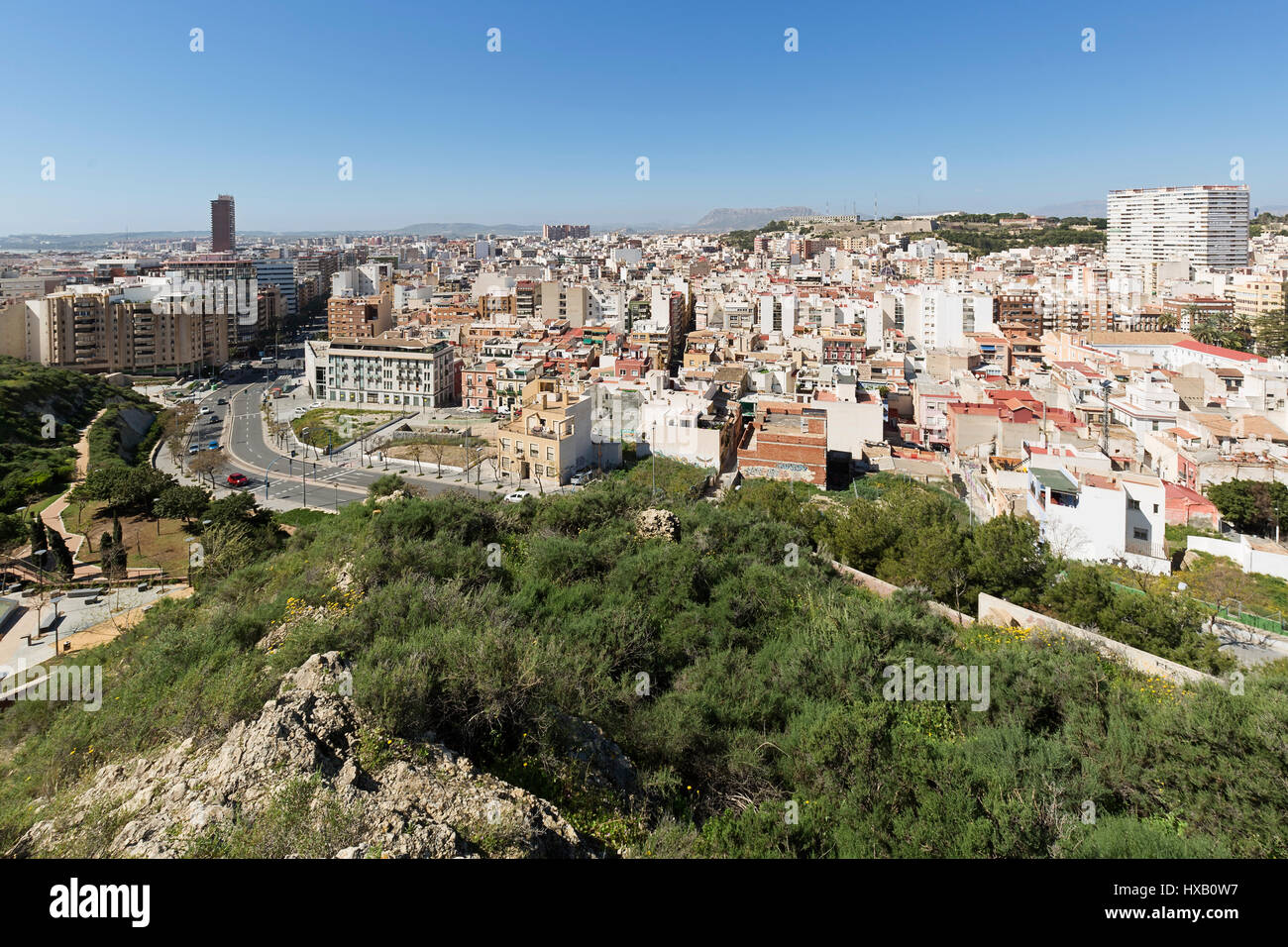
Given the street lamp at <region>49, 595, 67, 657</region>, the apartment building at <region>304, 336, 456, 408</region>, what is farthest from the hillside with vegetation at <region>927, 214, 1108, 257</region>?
the street lamp at <region>49, 595, 67, 657</region>

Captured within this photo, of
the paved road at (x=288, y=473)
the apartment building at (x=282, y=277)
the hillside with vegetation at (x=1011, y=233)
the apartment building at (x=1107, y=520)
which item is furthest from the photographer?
the hillside with vegetation at (x=1011, y=233)

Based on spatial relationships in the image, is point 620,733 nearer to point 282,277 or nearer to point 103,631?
point 103,631

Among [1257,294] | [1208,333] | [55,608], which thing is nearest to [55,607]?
[55,608]

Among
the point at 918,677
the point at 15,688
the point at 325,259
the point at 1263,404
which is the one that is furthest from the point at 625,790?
the point at 325,259

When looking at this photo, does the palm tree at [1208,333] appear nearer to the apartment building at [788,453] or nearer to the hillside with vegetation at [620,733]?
the apartment building at [788,453]

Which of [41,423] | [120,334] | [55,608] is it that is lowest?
[55,608]

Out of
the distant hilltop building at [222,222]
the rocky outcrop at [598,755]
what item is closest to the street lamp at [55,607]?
the rocky outcrop at [598,755]
